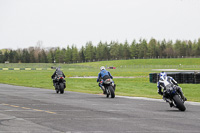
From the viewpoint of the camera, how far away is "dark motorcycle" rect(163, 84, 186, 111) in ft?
48.6

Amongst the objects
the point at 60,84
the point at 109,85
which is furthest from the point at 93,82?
the point at 109,85

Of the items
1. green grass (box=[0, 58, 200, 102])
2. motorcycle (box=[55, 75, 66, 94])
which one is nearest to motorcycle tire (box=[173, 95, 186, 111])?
green grass (box=[0, 58, 200, 102])

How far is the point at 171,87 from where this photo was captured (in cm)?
1531

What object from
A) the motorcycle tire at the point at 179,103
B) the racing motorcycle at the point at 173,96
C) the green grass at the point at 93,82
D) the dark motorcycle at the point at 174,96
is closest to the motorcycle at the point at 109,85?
the green grass at the point at 93,82

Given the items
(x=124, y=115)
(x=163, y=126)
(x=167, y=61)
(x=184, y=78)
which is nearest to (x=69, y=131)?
(x=163, y=126)

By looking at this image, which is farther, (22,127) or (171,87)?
(171,87)

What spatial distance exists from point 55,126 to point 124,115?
3.45 metres

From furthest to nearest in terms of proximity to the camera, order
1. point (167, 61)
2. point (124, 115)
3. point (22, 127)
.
Answer: 1. point (167, 61)
2. point (124, 115)
3. point (22, 127)

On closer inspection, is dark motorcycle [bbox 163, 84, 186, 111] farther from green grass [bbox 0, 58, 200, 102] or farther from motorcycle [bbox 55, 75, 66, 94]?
motorcycle [bbox 55, 75, 66, 94]

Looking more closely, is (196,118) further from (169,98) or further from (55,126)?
(55,126)

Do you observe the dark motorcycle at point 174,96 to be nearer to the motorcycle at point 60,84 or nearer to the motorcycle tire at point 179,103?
the motorcycle tire at point 179,103

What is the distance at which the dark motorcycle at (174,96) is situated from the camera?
14.8m

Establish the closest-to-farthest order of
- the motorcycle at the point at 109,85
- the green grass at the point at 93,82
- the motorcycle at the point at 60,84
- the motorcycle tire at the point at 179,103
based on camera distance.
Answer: the motorcycle tire at the point at 179,103, the motorcycle at the point at 109,85, the motorcycle at the point at 60,84, the green grass at the point at 93,82

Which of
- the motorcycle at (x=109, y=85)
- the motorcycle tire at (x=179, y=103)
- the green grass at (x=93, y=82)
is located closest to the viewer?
the motorcycle tire at (x=179, y=103)
